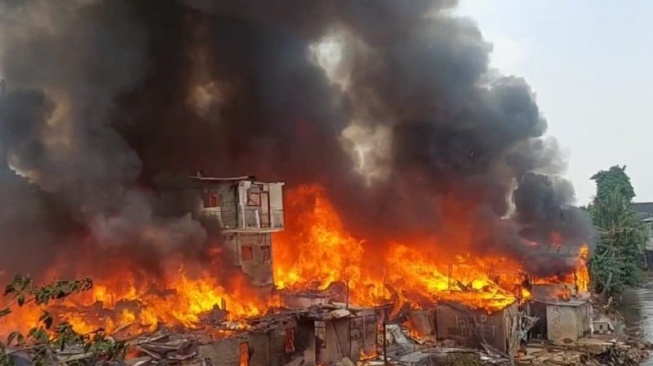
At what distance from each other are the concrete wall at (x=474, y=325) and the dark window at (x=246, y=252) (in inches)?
417

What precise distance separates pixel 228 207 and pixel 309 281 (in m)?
7.01

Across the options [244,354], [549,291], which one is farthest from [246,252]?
[549,291]

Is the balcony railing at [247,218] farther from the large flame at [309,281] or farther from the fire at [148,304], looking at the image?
the fire at [148,304]

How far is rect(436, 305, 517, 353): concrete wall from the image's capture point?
96.9 ft

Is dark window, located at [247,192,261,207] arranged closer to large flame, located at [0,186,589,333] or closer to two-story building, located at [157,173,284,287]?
two-story building, located at [157,173,284,287]

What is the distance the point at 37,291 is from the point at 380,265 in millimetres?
34420

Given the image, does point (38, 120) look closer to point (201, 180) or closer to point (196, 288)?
point (201, 180)

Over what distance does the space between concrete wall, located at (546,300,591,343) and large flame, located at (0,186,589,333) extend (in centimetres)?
197

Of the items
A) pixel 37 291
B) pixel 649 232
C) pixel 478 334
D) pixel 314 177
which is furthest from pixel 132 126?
pixel 649 232

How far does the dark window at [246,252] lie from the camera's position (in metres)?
35.1

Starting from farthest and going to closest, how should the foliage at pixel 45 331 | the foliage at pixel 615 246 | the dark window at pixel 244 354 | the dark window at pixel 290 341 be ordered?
1. the foliage at pixel 615 246
2. the dark window at pixel 290 341
3. the dark window at pixel 244 354
4. the foliage at pixel 45 331

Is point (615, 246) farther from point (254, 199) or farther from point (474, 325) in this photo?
point (254, 199)

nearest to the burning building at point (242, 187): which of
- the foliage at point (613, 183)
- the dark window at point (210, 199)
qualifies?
the dark window at point (210, 199)

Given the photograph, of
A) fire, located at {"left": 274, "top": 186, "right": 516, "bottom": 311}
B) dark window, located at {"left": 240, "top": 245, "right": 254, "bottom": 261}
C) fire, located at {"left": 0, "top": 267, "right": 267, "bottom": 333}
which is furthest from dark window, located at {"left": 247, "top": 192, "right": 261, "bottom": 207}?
fire, located at {"left": 274, "top": 186, "right": 516, "bottom": 311}
